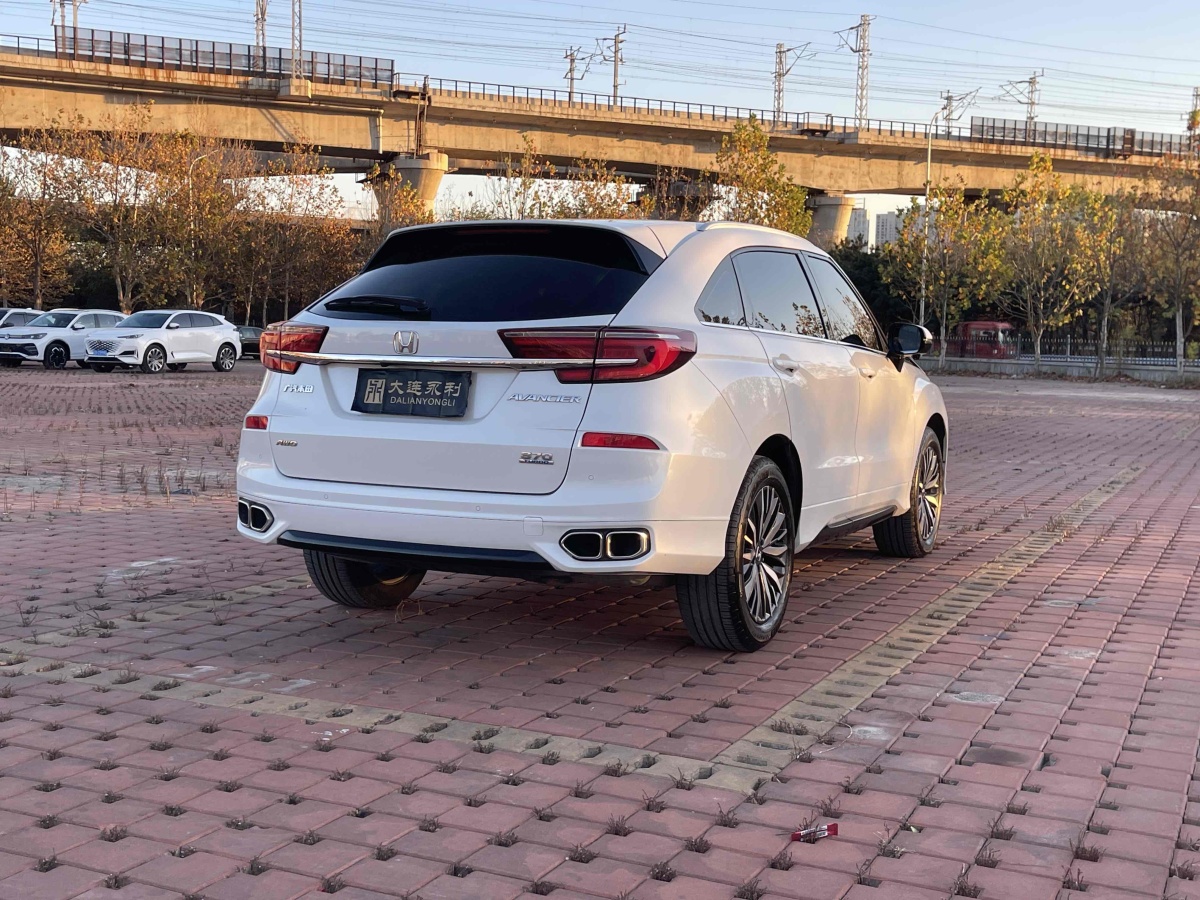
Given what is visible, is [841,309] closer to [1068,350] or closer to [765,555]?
[765,555]

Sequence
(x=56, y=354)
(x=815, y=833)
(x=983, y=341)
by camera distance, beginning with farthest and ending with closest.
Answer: (x=983, y=341) → (x=56, y=354) → (x=815, y=833)

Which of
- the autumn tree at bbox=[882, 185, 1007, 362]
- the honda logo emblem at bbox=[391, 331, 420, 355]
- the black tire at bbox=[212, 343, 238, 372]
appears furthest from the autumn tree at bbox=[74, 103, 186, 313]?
the honda logo emblem at bbox=[391, 331, 420, 355]

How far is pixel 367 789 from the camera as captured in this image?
404 centimetres

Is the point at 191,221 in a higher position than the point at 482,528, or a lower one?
higher

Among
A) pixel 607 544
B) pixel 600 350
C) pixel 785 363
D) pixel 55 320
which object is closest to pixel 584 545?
pixel 607 544

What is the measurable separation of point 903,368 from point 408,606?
3.26 meters

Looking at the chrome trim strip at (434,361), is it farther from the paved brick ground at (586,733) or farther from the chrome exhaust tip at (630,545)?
the paved brick ground at (586,733)

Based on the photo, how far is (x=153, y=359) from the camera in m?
34.8

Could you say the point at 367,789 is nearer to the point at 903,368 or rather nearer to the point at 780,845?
the point at 780,845

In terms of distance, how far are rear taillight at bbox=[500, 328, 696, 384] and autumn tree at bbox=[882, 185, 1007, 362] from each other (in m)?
51.4

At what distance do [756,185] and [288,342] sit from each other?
135 feet

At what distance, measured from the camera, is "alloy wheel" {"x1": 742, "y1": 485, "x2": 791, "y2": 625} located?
5.71 meters

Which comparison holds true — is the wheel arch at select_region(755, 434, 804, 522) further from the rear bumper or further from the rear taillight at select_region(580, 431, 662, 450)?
the rear taillight at select_region(580, 431, 662, 450)

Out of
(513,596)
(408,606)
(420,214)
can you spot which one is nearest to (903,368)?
(513,596)
